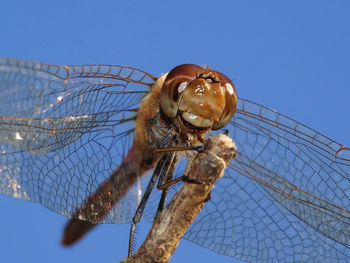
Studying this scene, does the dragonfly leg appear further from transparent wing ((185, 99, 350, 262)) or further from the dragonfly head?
transparent wing ((185, 99, 350, 262))

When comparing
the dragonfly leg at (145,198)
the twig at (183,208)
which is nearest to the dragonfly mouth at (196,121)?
the dragonfly leg at (145,198)

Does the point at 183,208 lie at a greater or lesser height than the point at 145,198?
lesser

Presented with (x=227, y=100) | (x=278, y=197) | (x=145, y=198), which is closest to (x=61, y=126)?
(x=145, y=198)

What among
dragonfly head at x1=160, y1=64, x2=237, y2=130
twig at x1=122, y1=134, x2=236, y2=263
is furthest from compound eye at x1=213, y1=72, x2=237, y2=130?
twig at x1=122, y1=134, x2=236, y2=263

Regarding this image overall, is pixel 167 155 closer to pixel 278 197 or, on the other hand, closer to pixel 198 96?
pixel 198 96

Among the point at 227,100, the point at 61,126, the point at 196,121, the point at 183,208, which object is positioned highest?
the point at 227,100

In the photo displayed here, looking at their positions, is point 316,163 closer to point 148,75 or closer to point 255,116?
point 255,116

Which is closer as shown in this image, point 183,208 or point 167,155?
point 183,208
